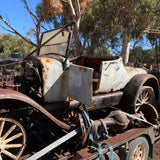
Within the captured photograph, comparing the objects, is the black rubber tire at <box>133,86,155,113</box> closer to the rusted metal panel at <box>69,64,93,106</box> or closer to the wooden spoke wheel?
the rusted metal panel at <box>69,64,93,106</box>

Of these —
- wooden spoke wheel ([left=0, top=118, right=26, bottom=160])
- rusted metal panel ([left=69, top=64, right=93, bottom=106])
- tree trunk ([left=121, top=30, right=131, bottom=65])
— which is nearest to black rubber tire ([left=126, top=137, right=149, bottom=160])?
→ rusted metal panel ([left=69, top=64, right=93, bottom=106])

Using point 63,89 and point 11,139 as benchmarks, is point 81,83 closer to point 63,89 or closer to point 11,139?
point 63,89

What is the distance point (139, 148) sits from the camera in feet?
9.30

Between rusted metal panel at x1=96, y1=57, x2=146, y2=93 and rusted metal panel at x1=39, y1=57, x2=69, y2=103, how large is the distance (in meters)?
0.65

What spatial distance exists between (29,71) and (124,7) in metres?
7.41

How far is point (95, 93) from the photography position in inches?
115

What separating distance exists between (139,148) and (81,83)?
157cm

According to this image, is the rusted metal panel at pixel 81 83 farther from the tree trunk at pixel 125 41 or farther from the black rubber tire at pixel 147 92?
the tree trunk at pixel 125 41

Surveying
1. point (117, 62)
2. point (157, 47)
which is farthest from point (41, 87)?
point (157, 47)

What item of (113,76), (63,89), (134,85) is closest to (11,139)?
(63,89)

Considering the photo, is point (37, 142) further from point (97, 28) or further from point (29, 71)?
point (97, 28)

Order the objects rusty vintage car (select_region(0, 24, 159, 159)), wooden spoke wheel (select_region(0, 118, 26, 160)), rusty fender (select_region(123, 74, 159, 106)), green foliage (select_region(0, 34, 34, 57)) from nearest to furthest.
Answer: wooden spoke wheel (select_region(0, 118, 26, 160)) < rusty vintage car (select_region(0, 24, 159, 159)) < rusty fender (select_region(123, 74, 159, 106)) < green foliage (select_region(0, 34, 34, 57))

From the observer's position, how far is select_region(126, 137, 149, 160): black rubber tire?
2.59m

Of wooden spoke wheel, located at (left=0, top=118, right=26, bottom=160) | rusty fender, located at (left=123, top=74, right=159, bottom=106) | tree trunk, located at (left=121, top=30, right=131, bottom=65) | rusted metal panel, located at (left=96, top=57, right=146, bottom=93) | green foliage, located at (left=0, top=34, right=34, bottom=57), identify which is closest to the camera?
wooden spoke wheel, located at (left=0, top=118, right=26, bottom=160)
